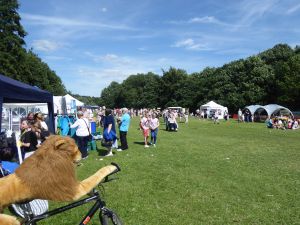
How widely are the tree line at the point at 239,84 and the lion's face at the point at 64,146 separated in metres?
57.7

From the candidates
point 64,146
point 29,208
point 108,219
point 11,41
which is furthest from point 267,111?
point 64,146

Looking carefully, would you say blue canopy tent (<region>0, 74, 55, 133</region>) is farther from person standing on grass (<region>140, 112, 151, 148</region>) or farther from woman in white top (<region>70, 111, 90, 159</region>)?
person standing on grass (<region>140, 112, 151, 148</region>)

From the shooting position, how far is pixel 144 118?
60.3 ft

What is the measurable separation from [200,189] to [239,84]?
212 feet

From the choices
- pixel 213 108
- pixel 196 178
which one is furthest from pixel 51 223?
pixel 213 108

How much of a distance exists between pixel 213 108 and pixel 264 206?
54.4 meters

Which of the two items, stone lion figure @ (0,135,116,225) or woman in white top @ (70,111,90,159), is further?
woman in white top @ (70,111,90,159)

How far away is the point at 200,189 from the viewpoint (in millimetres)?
8758

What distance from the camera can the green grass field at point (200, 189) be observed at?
673cm

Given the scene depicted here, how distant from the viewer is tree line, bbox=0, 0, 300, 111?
44625 millimetres

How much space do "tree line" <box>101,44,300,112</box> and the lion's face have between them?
57748 millimetres

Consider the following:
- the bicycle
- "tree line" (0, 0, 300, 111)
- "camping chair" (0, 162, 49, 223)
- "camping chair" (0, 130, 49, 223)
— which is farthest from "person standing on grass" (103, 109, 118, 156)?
"tree line" (0, 0, 300, 111)

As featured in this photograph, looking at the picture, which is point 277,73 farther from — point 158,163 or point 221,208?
point 221,208

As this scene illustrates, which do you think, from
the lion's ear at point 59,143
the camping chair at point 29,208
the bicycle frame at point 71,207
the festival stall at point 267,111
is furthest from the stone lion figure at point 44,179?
the festival stall at point 267,111
